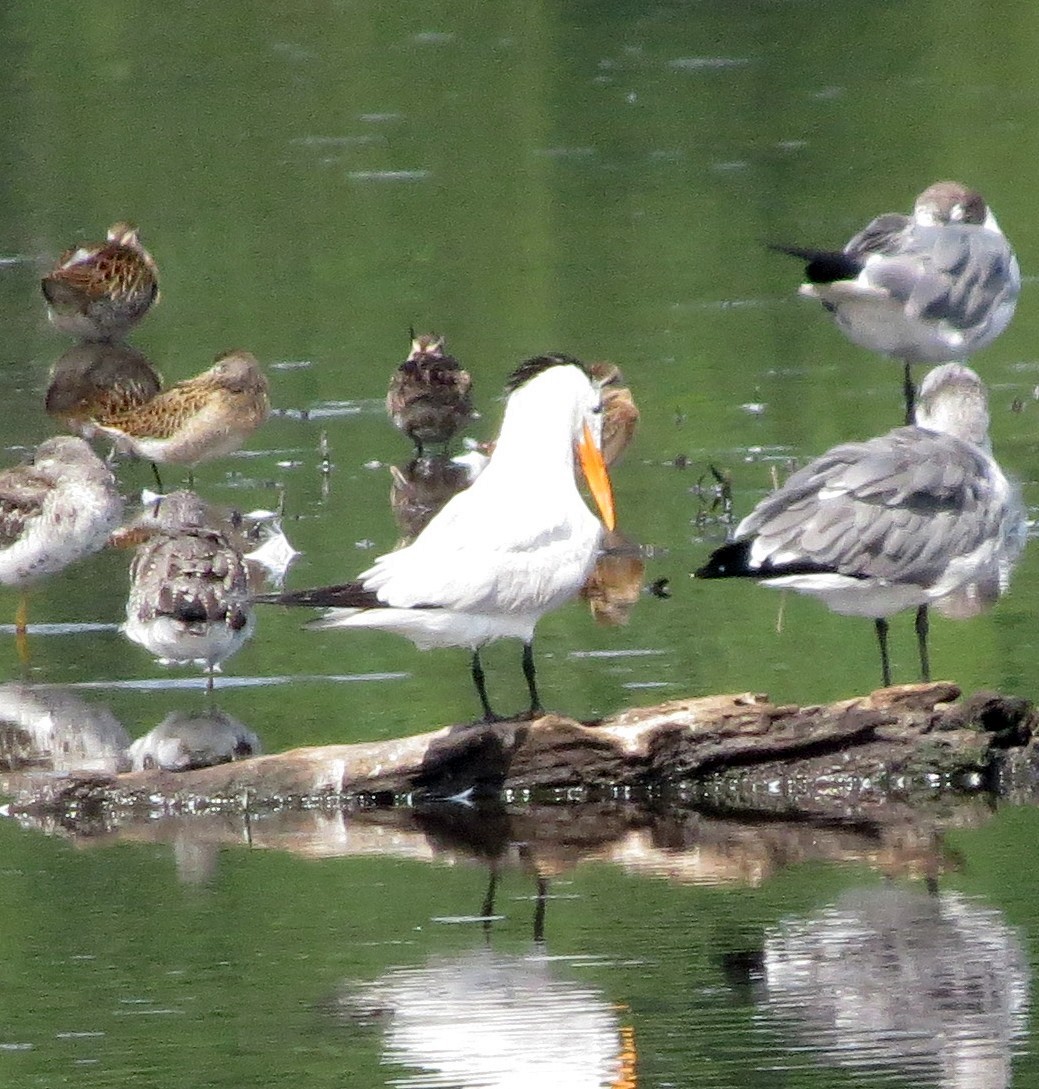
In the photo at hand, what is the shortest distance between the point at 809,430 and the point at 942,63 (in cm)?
1500

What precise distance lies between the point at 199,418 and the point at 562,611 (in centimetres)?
317

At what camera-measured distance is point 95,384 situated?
50.0 ft

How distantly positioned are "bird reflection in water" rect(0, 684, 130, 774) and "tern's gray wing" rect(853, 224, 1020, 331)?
16.0 ft

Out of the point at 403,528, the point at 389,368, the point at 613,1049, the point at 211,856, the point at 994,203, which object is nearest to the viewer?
the point at 613,1049

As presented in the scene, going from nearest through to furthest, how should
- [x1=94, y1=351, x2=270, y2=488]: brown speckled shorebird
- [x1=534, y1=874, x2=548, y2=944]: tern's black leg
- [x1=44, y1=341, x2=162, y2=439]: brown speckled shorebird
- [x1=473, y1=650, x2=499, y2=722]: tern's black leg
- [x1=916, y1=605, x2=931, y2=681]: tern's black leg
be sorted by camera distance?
[x1=534, y1=874, x2=548, y2=944]: tern's black leg → [x1=473, y1=650, x2=499, y2=722]: tern's black leg → [x1=916, y1=605, x2=931, y2=681]: tern's black leg → [x1=94, y1=351, x2=270, y2=488]: brown speckled shorebird → [x1=44, y1=341, x2=162, y2=439]: brown speckled shorebird

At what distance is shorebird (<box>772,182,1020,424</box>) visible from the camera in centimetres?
1248

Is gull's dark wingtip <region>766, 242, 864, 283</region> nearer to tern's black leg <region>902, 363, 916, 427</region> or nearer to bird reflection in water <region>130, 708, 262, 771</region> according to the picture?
tern's black leg <region>902, 363, 916, 427</region>

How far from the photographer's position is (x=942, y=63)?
27328mm

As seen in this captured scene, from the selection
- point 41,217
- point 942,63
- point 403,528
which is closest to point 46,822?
point 403,528

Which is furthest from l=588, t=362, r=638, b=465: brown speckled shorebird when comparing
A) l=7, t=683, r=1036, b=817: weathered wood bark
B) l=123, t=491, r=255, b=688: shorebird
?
l=7, t=683, r=1036, b=817: weathered wood bark

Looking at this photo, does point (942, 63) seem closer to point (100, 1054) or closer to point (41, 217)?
point (41, 217)

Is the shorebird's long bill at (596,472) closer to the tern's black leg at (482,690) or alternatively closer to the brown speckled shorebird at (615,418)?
the tern's black leg at (482,690)

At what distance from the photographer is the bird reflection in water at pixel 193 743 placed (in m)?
8.24

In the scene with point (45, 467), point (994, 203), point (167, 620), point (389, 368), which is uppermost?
point (994, 203)
